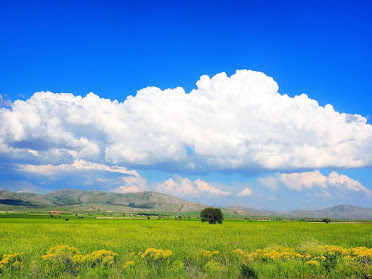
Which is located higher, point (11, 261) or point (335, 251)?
point (335, 251)

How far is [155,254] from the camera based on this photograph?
1819cm

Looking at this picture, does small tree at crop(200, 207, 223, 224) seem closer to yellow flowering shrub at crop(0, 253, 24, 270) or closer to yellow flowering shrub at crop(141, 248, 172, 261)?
yellow flowering shrub at crop(141, 248, 172, 261)

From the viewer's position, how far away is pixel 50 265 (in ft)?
57.5

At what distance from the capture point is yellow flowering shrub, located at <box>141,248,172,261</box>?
58.5 feet

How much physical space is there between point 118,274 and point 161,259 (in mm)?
4487

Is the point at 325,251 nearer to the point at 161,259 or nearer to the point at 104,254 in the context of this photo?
the point at 161,259

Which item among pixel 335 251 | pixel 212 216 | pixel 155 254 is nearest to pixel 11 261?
pixel 155 254

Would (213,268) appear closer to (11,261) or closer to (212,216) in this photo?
(11,261)

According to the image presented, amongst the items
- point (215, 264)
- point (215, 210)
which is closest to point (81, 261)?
point (215, 264)

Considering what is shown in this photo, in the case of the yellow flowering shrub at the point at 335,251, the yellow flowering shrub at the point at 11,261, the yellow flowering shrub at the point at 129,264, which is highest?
the yellow flowering shrub at the point at 335,251

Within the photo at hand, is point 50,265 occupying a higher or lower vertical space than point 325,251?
lower

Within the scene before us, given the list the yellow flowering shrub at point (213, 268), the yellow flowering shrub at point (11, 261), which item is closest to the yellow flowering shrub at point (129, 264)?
the yellow flowering shrub at point (213, 268)

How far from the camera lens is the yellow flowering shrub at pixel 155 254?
702 inches

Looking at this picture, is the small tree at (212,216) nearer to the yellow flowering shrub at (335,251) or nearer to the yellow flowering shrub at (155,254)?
the yellow flowering shrub at (335,251)
